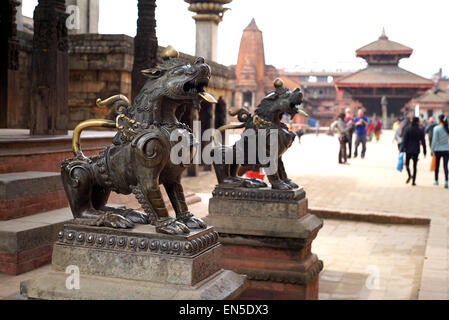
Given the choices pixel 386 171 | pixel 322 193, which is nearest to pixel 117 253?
pixel 322 193

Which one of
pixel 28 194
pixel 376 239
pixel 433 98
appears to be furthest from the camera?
pixel 433 98

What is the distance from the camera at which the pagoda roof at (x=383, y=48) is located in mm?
55031

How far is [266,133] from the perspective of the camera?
4672 mm

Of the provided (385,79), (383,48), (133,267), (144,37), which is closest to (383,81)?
(385,79)

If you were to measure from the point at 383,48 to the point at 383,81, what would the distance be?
177 inches

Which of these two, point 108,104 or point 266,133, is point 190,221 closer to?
point 108,104

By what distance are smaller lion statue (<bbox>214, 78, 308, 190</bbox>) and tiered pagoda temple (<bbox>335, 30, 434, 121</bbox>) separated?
161ft

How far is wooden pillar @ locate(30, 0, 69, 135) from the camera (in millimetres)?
Answer: 7125

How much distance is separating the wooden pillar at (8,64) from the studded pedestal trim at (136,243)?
24.6ft

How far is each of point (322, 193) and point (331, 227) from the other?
2.96 metres

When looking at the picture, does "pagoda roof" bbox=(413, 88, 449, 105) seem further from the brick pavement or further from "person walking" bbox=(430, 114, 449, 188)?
"person walking" bbox=(430, 114, 449, 188)

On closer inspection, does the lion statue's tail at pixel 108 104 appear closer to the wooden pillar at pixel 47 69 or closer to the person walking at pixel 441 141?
the wooden pillar at pixel 47 69

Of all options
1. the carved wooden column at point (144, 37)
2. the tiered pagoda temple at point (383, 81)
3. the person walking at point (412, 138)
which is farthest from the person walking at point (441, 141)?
the tiered pagoda temple at point (383, 81)
